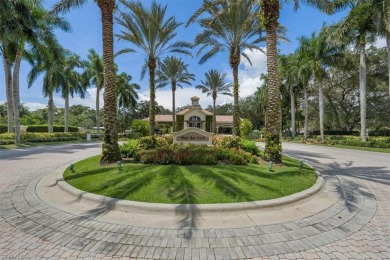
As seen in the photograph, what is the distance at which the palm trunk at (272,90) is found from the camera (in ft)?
33.7

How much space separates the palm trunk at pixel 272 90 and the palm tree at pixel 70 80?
3242 centimetres

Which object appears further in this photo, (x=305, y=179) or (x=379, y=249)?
(x=305, y=179)

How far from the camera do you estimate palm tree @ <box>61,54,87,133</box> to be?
35.5 meters

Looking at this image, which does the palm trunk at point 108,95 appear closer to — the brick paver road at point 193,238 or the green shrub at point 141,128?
the brick paver road at point 193,238

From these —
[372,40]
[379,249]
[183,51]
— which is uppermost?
[372,40]

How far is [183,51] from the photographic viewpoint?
71.2 ft

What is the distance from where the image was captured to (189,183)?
671 centimetres

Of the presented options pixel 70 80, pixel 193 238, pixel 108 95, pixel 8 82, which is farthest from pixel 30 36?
pixel 193 238

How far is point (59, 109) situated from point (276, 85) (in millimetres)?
100078

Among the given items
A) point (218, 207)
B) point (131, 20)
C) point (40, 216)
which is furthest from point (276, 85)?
point (131, 20)

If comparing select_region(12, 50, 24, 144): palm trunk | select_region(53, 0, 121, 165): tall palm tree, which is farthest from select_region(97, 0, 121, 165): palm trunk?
select_region(12, 50, 24, 144): palm trunk

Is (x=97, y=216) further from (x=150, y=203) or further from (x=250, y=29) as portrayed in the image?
(x=250, y=29)

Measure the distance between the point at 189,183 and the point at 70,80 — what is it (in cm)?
3566

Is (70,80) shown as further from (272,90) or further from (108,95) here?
(272,90)
